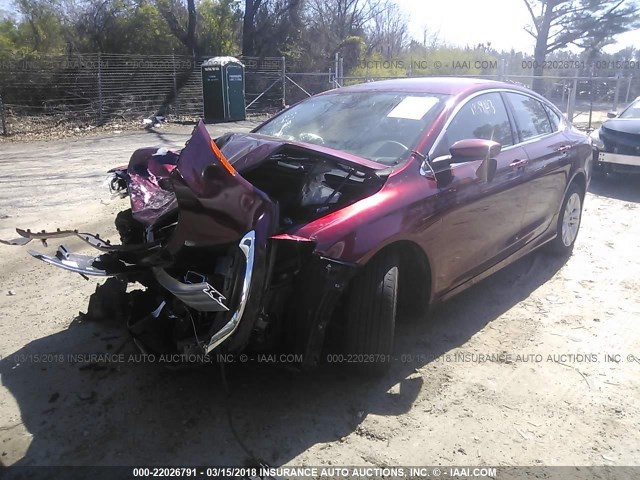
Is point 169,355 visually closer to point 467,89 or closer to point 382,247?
point 382,247

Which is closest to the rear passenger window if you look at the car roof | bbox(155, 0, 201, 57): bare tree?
the car roof

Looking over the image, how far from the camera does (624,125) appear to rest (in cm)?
927

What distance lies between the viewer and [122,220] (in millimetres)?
3902

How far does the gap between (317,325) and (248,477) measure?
0.80 m

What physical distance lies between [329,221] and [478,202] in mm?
1404

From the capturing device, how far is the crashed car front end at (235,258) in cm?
266

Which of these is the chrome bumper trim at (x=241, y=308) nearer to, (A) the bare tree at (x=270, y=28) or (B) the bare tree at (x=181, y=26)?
(B) the bare tree at (x=181, y=26)

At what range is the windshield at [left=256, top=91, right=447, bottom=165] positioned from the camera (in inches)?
146

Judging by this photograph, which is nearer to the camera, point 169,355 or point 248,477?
point 248,477

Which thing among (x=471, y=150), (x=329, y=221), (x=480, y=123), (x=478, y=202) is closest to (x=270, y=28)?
(x=480, y=123)

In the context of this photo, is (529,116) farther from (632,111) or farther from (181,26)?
(181,26)

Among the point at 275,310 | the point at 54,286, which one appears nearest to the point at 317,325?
the point at 275,310

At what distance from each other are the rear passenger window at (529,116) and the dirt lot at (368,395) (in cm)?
137

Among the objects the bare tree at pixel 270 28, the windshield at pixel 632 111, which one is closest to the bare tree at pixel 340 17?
the bare tree at pixel 270 28
